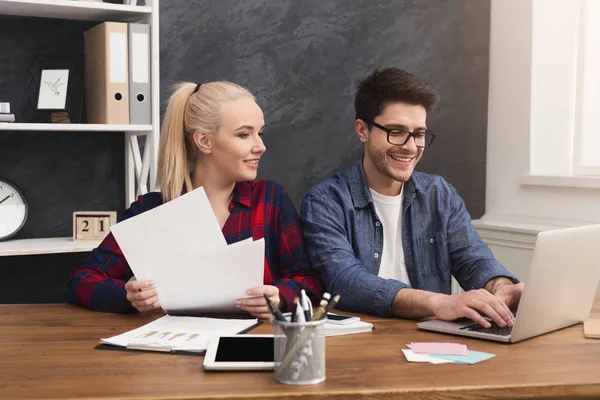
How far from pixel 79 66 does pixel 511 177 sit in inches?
70.9

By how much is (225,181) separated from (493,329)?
0.89 meters

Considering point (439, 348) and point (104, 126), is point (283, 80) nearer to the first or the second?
point (104, 126)

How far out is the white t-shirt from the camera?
2373 mm

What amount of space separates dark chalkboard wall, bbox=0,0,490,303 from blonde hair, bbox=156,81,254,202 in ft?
2.52

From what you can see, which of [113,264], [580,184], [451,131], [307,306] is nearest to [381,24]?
[451,131]

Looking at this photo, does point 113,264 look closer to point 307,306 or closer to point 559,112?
point 307,306

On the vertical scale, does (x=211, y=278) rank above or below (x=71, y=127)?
below

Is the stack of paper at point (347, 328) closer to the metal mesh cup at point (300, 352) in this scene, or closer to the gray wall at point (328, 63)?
the metal mesh cup at point (300, 352)

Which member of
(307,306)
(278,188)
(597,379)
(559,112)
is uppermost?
(559,112)

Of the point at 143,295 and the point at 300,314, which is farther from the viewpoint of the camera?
the point at 143,295

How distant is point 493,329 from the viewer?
1.76 meters

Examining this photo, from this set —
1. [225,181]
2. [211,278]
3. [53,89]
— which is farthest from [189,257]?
[53,89]

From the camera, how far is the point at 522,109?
3.29 m

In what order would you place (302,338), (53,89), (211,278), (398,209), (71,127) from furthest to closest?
(53,89), (71,127), (398,209), (211,278), (302,338)
